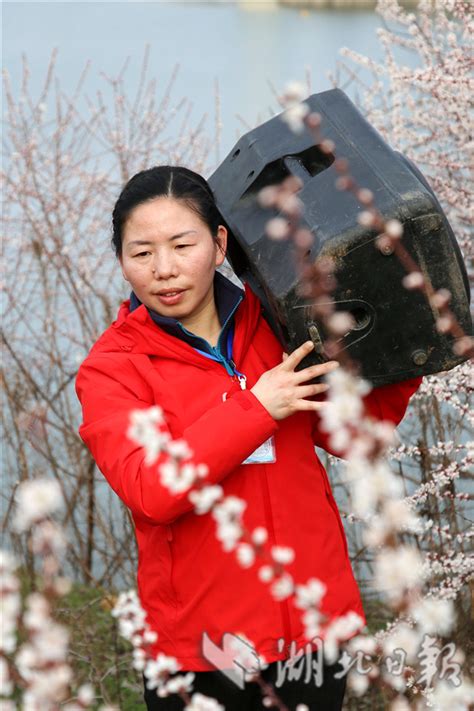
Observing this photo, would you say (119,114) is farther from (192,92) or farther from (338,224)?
(338,224)

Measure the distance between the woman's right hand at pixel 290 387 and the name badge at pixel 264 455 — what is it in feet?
0.46

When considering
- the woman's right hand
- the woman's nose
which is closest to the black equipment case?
the woman's right hand

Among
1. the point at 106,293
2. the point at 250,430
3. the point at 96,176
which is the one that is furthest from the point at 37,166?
the point at 250,430

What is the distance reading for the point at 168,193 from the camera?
6.95 feet

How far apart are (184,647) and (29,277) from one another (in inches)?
149

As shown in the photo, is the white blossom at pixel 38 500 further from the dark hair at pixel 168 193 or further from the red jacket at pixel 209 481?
the dark hair at pixel 168 193

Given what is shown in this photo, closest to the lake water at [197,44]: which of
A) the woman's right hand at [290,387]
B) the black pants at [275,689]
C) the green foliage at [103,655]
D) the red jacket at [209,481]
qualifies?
the green foliage at [103,655]

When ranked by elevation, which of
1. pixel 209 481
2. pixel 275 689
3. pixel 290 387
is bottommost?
pixel 275 689

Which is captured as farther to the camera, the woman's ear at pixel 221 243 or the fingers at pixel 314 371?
the woman's ear at pixel 221 243

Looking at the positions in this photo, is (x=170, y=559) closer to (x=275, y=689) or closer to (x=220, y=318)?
(x=275, y=689)

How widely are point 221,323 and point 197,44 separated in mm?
9736

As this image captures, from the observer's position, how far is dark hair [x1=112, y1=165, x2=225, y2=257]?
2117 millimetres

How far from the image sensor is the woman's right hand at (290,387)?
6.23ft

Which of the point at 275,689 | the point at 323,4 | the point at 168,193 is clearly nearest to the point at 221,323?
the point at 168,193
